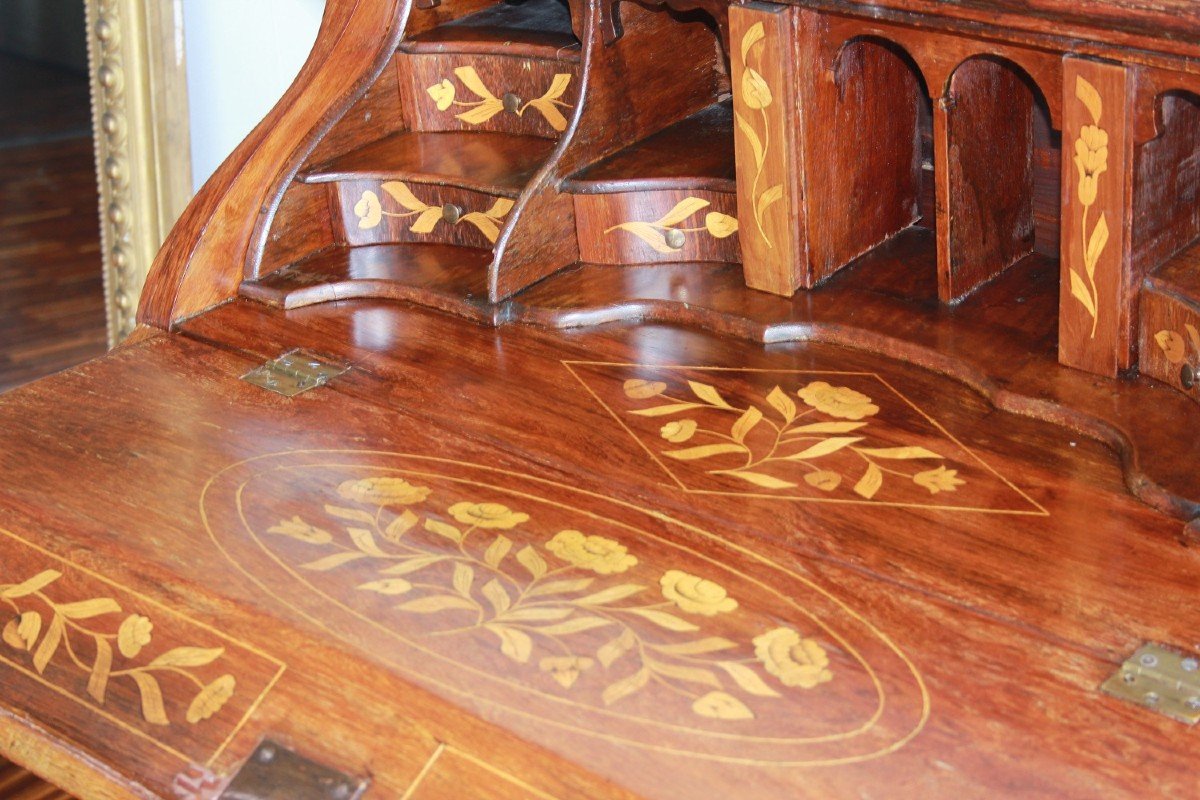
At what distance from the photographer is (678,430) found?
167cm

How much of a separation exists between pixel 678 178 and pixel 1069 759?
95 cm

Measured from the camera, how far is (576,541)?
58.8 inches

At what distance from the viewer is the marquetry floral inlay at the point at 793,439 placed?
1571mm

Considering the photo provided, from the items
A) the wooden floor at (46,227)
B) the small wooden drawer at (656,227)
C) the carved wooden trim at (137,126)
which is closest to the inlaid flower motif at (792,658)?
the small wooden drawer at (656,227)

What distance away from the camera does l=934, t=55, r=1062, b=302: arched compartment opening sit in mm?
1762

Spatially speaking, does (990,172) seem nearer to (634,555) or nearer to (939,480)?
(939,480)

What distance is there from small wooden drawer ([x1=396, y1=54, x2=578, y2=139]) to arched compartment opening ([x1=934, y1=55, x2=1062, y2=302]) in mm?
509

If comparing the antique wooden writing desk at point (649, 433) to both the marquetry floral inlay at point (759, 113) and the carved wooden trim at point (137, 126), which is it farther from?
the carved wooden trim at point (137, 126)

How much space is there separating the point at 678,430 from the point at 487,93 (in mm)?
655

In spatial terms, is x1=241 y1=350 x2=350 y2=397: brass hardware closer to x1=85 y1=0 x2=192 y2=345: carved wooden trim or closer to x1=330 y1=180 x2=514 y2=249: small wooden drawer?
x1=330 y1=180 x2=514 y2=249: small wooden drawer

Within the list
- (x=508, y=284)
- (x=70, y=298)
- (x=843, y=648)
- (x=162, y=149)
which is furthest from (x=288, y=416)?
(x=70, y=298)

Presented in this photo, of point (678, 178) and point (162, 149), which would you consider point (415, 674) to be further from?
point (162, 149)

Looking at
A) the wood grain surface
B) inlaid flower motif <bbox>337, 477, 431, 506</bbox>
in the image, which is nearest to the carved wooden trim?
the wood grain surface

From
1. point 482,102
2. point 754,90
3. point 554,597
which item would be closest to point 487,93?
point 482,102
